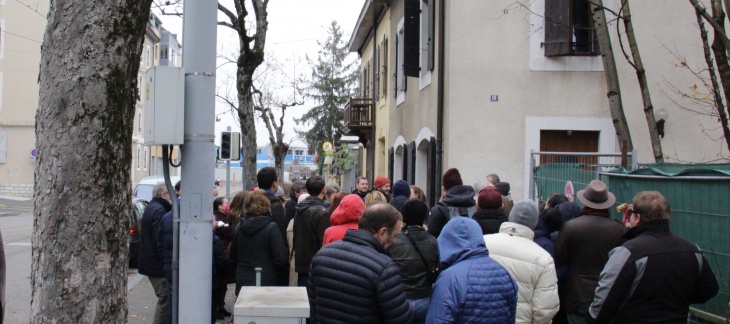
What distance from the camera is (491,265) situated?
4605 mm

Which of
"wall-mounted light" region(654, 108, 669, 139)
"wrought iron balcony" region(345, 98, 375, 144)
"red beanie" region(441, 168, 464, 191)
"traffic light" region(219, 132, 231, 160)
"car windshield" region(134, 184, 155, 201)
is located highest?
"wrought iron balcony" region(345, 98, 375, 144)

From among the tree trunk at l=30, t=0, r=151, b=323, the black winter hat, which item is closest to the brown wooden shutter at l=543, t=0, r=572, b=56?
the black winter hat

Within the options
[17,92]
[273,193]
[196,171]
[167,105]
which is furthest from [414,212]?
[17,92]

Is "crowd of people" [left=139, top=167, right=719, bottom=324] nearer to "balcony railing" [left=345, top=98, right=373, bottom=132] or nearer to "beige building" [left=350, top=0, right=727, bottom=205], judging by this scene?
"beige building" [left=350, top=0, right=727, bottom=205]

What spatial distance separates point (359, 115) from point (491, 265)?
2333cm

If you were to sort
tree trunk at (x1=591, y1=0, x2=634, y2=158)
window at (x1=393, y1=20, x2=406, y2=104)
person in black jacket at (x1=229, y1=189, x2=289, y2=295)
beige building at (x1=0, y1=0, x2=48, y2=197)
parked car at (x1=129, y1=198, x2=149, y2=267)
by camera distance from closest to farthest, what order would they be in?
person in black jacket at (x1=229, y1=189, x2=289, y2=295) < tree trunk at (x1=591, y1=0, x2=634, y2=158) < parked car at (x1=129, y1=198, x2=149, y2=267) < window at (x1=393, y1=20, x2=406, y2=104) < beige building at (x1=0, y1=0, x2=48, y2=197)

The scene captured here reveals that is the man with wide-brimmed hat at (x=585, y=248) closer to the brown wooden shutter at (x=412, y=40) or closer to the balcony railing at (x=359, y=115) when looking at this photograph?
the brown wooden shutter at (x=412, y=40)

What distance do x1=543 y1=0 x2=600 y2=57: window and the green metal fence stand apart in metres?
5.93

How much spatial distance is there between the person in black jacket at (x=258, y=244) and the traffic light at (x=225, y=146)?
5.58 metres

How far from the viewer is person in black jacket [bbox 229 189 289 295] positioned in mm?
6992

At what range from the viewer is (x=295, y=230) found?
7645 mm

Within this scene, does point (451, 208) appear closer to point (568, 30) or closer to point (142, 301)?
point (142, 301)

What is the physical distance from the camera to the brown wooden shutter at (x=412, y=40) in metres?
16.2

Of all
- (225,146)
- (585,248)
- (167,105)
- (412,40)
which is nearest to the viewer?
(167,105)
